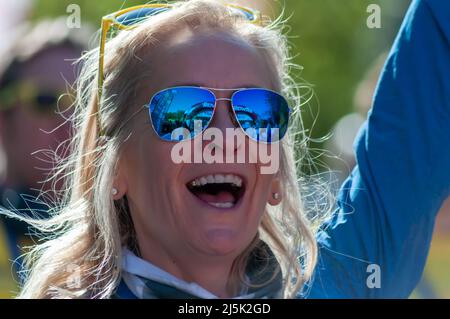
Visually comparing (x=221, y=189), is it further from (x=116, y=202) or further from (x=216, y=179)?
(x=116, y=202)

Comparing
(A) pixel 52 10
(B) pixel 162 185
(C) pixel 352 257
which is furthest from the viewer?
Result: (A) pixel 52 10

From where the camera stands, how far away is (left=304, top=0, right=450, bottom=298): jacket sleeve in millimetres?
2348

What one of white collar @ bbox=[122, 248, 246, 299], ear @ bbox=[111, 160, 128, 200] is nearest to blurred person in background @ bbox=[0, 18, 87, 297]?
ear @ bbox=[111, 160, 128, 200]

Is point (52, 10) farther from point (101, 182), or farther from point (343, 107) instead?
point (101, 182)

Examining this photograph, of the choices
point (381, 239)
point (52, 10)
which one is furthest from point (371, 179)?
point (52, 10)

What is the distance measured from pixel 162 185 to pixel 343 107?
11.9 m

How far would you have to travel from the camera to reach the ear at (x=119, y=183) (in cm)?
221

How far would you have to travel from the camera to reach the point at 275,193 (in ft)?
7.45

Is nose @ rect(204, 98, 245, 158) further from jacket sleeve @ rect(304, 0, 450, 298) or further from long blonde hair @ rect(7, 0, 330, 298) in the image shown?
jacket sleeve @ rect(304, 0, 450, 298)

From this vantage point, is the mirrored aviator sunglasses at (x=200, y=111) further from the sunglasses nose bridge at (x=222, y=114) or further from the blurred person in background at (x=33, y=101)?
the blurred person in background at (x=33, y=101)

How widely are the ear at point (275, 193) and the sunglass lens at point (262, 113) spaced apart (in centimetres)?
14

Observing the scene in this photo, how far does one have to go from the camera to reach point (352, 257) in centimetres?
235

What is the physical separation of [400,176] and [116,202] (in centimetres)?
70

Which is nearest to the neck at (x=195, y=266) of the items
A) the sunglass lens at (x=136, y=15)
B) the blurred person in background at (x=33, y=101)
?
the sunglass lens at (x=136, y=15)
